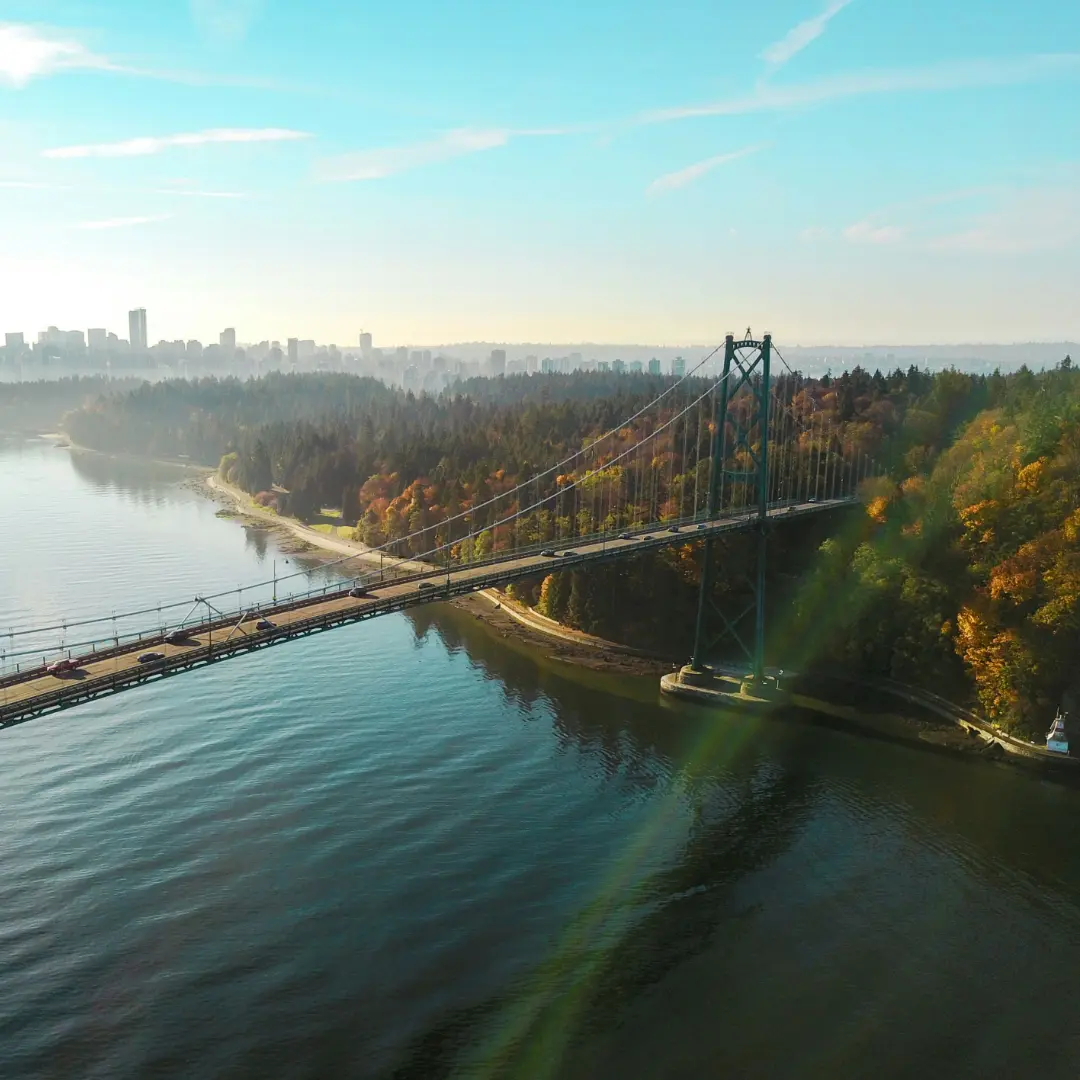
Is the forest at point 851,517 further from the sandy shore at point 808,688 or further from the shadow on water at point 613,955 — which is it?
the shadow on water at point 613,955

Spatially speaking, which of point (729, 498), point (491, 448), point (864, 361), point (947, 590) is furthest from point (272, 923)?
point (864, 361)

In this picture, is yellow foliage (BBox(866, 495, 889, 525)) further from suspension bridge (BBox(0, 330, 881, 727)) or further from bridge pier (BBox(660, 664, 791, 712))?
bridge pier (BBox(660, 664, 791, 712))

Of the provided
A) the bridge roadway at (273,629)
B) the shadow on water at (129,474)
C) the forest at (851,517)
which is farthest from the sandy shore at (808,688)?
the shadow on water at (129,474)

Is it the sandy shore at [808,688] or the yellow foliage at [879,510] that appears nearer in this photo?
the sandy shore at [808,688]

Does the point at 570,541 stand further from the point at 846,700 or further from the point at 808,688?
the point at 846,700

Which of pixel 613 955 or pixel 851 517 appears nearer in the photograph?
pixel 613 955

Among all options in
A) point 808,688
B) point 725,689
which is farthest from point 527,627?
point 808,688

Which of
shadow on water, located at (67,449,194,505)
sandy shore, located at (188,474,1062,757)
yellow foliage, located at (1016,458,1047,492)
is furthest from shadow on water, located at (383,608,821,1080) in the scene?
shadow on water, located at (67,449,194,505)

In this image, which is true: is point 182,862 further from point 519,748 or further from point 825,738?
point 825,738
